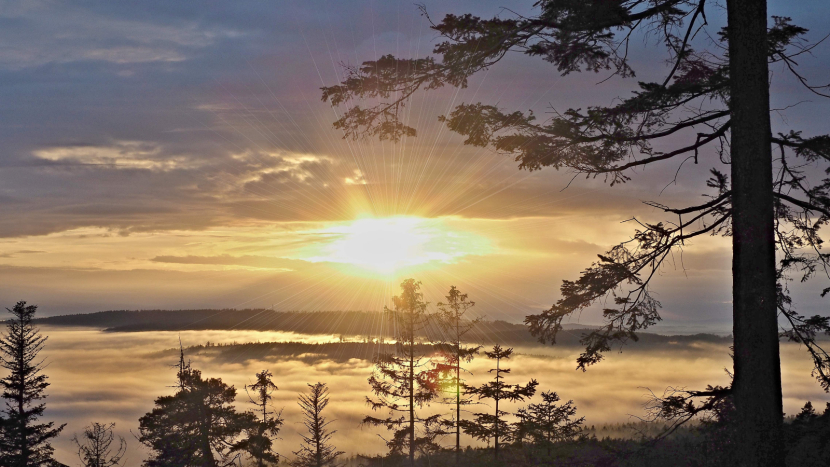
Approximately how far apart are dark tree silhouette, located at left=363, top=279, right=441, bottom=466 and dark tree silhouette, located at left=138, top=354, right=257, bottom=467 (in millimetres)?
7274

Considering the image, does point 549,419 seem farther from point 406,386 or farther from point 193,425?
point 193,425

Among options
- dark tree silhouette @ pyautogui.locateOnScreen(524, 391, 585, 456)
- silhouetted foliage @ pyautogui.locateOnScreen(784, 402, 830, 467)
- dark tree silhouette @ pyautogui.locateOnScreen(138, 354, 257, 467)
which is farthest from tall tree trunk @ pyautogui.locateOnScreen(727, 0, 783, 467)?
dark tree silhouette @ pyautogui.locateOnScreen(138, 354, 257, 467)

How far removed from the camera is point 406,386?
2917 cm

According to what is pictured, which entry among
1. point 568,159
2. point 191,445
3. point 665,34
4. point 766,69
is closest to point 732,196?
point 766,69

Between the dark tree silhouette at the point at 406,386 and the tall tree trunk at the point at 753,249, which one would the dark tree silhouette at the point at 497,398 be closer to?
the dark tree silhouette at the point at 406,386

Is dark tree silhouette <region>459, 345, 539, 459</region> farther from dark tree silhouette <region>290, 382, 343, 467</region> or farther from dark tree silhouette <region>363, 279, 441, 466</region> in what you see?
dark tree silhouette <region>290, 382, 343, 467</region>

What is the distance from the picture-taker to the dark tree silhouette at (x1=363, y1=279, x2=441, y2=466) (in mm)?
28578

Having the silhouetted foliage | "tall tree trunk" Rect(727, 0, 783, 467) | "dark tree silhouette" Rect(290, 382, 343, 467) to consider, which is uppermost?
"tall tree trunk" Rect(727, 0, 783, 467)

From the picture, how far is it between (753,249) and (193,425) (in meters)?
24.7

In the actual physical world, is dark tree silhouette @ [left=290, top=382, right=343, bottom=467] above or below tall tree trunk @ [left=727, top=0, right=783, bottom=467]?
below

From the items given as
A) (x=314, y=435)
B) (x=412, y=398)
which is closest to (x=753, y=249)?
(x=412, y=398)

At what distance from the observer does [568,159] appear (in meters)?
9.91

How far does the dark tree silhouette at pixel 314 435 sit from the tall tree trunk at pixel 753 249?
83.0 feet

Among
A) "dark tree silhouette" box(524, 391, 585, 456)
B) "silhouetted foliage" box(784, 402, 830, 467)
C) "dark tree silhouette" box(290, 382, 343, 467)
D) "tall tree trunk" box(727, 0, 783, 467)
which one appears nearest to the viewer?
"tall tree trunk" box(727, 0, 783, 467)
